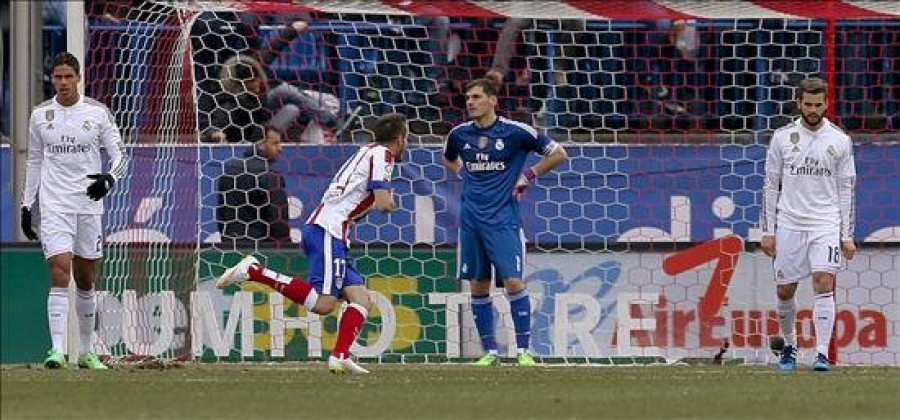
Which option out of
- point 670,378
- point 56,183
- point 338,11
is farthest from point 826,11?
point 56,183

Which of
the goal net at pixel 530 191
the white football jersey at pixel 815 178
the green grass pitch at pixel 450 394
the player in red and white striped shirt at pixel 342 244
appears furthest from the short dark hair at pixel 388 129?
the goal net at pixel 530 191

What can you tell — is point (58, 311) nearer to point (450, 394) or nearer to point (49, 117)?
point (49, 117)

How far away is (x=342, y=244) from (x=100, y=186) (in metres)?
1.54

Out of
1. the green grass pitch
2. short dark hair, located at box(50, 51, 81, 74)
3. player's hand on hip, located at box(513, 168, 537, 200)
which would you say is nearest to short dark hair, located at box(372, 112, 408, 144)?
the green grass pitch

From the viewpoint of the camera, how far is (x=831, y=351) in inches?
680

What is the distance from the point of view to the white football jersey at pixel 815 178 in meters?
15.2

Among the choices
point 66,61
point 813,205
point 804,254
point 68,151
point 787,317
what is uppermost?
point 66,61

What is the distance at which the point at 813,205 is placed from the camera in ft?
49.9

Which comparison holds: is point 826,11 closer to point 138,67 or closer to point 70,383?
point 138,67

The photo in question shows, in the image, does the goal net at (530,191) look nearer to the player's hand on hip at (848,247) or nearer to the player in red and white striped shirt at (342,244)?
the player's hand on hip at (848,247)

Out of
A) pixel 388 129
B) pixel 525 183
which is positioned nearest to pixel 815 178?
pixel 525 183

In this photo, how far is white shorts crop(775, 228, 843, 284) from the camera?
15.1m

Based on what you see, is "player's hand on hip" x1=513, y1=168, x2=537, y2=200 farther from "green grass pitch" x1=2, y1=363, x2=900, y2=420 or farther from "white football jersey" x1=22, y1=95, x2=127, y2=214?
"white football jersey" x1=22, y1=95, x2=127, y2=214

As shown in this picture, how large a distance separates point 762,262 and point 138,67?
15.9 feet
